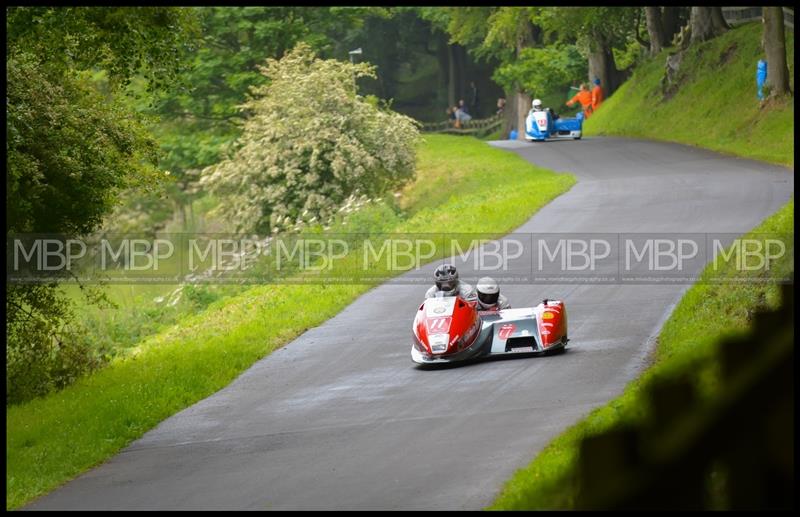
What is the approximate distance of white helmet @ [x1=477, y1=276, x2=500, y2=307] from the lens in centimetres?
1952

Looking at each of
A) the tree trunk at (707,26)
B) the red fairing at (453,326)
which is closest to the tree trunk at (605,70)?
the tree trunk at (707,26)

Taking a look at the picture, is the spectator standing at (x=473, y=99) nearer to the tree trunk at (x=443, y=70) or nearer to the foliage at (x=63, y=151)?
the tree trunk at (x=443, y=70)

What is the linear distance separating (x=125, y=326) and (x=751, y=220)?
15.2m

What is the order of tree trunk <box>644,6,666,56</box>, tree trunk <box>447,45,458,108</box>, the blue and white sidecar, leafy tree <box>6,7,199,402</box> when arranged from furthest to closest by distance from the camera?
tree trunk <box>447,45,458,108</box>
tree trunk <box>644,6,666,56</box>
the blue and white sidecar
leafy tree <box>6,7,199,402</box>

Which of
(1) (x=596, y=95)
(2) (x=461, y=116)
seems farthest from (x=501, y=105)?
Answer: (1) (x=596, y=95)

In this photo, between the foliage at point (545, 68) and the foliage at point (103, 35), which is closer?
the foliage at point (103, 35)

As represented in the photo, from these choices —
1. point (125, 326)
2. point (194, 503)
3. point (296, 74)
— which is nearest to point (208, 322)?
point (125, 326)

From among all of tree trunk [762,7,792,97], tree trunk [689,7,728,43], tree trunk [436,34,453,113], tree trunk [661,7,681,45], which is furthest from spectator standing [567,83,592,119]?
tree trunk [762,7,792,97]

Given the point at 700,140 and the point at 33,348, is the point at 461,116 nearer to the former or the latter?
the point at 700,140

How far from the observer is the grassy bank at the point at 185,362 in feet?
53.3

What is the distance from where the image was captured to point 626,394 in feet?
49.4

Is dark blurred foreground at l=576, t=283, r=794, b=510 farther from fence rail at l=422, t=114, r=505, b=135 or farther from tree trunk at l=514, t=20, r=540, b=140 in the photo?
fence rail at l=422, t=114, r=505, b=135

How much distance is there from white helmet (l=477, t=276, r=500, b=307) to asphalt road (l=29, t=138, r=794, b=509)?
35.8 inches

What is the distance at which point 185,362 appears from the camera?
21844 mm
